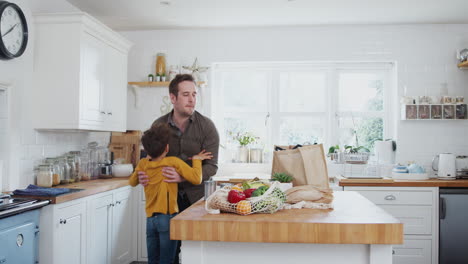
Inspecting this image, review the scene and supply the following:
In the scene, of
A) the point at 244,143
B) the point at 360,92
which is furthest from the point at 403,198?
the point at 244,143

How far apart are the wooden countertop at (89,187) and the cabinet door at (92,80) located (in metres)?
0.54

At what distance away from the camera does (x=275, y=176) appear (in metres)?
2.40

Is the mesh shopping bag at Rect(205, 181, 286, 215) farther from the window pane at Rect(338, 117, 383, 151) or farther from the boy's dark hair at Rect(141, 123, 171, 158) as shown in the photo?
the window pane at Rect(338, 117, 383, 151)

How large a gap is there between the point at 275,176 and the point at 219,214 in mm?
665

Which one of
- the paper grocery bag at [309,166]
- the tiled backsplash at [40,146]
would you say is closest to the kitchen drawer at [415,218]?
the paper grocery bag at [309,166]

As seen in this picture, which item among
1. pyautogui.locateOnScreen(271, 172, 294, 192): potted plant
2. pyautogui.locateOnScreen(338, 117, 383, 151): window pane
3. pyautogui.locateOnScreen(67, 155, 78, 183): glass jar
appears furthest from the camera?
pyautogui.locateOnScreen(338, 117, 383, 151): window pane

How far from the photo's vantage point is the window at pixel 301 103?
4.98m

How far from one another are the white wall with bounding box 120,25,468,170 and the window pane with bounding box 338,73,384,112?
236mm

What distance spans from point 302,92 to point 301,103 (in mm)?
130

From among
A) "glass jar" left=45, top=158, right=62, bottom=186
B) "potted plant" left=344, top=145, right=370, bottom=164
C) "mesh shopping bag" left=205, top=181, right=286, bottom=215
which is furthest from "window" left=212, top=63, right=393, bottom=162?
"mesh shopping bag" left=205, top=181, right=286, bottom=215

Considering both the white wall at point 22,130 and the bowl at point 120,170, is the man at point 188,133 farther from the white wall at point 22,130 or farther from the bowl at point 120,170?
the bowl at point 120,170

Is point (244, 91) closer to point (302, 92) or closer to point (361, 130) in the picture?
point (302, 92)

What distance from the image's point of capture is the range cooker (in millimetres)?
2424

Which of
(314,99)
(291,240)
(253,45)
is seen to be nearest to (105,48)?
(253,45)
